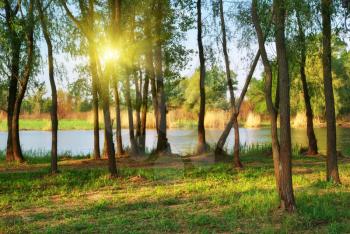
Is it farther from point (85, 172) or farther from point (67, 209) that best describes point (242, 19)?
point (67, 209)

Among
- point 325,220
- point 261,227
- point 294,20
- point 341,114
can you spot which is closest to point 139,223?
point 261,227

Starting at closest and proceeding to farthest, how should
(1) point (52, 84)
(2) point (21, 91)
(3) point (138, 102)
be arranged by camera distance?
(1) point (52, 84)
(2) point (21, 91)
(3) point (138, 102)

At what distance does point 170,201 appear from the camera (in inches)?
414

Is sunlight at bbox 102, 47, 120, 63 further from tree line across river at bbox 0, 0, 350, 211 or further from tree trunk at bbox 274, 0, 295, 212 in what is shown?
tree trunk at bbox 274, 0, 295, 212

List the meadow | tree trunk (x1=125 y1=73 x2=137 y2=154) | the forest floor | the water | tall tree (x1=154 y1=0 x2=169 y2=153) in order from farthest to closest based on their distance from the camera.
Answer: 1. the meadow
2. the water
3. tree trunk (x1=125 y1=73 x2=137 y2=154)
4. tall tree (x1=154 y1=0 x2=169 y2=153)
5. the forest floor

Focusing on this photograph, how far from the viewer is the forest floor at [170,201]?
827 cm

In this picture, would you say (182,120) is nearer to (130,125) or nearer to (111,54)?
(130,125)

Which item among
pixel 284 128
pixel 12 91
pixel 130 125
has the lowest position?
pixel 284 128

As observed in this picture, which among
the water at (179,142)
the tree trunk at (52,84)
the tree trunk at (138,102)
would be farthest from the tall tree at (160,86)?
the tree trunk at (52,84)

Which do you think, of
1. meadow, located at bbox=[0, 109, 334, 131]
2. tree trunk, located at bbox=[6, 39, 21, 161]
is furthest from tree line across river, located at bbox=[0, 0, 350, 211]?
meadow, located at bbox=[0, 109, 334, 131]

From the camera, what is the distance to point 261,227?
808 cm

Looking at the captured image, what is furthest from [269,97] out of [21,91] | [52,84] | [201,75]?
[21,91]

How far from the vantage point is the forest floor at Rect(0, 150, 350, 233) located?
827 centimetres

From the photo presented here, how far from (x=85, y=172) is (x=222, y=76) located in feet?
32.9
